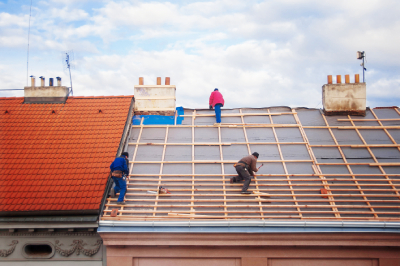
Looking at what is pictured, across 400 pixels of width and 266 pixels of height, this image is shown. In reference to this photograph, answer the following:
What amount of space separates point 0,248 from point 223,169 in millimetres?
6458

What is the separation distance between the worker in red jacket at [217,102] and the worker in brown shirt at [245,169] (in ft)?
9.82

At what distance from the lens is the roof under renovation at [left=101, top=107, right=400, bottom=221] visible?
7855mm

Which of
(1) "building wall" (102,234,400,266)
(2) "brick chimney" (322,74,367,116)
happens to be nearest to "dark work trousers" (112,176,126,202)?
(1) "building wall" (102,234,400,266)

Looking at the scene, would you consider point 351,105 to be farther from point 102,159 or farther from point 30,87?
point 30,87

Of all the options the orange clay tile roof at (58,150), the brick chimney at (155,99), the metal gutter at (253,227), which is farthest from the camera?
the brick chimney at (155,99)

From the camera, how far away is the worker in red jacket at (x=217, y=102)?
36.7 feet

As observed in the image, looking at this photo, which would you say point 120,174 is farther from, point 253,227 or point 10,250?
point 253,227

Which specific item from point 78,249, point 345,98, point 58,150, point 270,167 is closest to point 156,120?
point 58,150

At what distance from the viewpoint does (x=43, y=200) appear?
789 cm

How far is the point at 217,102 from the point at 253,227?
5.25 meters

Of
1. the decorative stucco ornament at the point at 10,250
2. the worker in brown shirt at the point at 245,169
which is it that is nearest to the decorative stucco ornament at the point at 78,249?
the decorative stucco ornament at the point at 10,250

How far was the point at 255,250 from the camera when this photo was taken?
746cm

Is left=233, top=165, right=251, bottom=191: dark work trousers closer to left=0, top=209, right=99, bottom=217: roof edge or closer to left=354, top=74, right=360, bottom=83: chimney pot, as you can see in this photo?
left=0, top=209, right=99, bottom=217: roof edge

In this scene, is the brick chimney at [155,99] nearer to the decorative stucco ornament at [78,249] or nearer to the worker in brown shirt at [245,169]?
the worker in brown shirt at [245,169]
